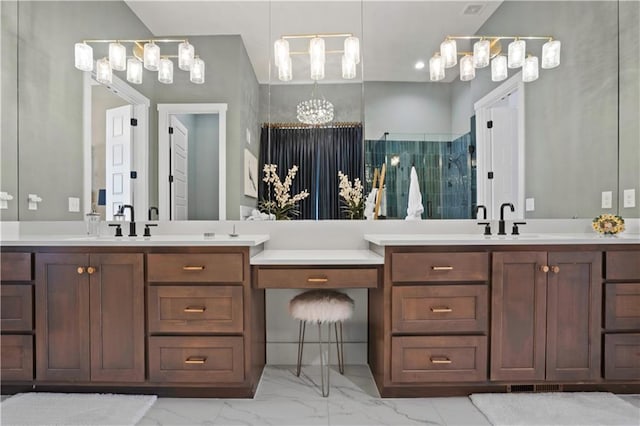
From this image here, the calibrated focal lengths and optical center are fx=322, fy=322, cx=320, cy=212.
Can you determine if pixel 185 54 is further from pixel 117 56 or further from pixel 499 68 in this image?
pixel 499 68

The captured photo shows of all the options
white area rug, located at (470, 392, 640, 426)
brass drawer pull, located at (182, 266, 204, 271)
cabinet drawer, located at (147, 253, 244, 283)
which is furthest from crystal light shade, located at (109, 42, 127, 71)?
white area rug, located at (470, 392, 640, 426)

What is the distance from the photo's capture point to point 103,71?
2.27 metres

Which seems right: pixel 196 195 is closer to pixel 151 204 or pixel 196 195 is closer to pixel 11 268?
pixel 151 204

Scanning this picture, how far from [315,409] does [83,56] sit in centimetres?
270

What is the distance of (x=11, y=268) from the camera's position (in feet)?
5.62

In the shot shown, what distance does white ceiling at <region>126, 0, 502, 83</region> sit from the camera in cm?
224

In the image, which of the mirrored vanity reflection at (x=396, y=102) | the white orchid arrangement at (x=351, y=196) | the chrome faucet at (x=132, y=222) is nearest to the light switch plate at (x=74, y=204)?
the mirrored vanity reflection at (x=396, y=102)

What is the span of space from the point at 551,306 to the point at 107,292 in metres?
2.38

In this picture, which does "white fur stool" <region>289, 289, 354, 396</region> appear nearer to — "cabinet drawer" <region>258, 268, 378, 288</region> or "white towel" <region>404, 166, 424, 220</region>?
"cabinet drawer" <region>258, 268, 378, 288</region>

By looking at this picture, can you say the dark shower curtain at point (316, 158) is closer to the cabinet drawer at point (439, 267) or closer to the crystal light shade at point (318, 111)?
the crystal light shade at point (318, 111)

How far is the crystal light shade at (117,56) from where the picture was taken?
2260mm

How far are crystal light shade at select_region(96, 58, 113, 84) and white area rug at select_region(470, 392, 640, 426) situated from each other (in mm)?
3085

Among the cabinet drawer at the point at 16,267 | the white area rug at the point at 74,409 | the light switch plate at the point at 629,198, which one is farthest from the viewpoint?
the light switch plate at the point at 629,198

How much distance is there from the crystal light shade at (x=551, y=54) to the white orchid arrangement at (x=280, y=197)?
192cm
